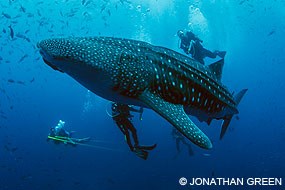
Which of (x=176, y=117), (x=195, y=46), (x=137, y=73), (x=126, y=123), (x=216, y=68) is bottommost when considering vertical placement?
(x=126, y=123)

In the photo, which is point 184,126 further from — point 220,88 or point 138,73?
point 220,88

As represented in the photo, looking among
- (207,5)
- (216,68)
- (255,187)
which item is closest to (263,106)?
(207,5)

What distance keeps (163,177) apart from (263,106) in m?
92.5

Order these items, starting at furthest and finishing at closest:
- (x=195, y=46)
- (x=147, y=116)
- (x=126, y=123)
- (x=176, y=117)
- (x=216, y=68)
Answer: (x=147, y=116)
(x=195, y=46)
(x=126, y=123)
(x=216, y=68)
(x=176, y=117)

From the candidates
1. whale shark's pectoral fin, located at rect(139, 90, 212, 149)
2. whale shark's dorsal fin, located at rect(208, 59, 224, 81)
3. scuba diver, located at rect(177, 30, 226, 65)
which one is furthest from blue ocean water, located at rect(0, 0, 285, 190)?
scuba diver, located at rect(177, 30, 226, 65)

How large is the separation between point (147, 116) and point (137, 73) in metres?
52.9

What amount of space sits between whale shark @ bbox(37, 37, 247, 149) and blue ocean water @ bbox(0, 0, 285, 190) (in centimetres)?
243

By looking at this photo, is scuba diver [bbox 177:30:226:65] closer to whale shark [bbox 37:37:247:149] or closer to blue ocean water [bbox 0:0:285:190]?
blue ocean water [bbox 0:0:285:190]

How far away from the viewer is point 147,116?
185ft

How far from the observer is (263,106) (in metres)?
109

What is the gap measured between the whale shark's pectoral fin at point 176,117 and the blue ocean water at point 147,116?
8.48 ft

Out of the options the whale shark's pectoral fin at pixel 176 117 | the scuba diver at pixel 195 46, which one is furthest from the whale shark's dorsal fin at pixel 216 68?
the scuba diver at pixel 195 46

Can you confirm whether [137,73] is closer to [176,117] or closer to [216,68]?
[176,117]

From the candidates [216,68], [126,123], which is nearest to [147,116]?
[126,123]
